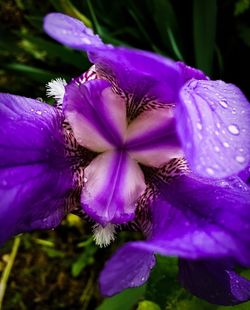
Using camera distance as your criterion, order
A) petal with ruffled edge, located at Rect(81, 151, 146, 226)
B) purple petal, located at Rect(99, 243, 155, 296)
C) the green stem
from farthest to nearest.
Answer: the green stem, petal with ruffled edge, located at Rect(81, 151, 146, 226), purple petal, located at Rect(99, 243, 155, 296)

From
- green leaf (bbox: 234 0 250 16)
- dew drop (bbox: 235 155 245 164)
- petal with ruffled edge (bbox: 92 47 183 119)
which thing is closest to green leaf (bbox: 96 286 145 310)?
petal with ruffled edge (bbox: 92 47 183 119)

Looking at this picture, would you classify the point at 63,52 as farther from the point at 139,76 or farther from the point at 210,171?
the point at 210,171

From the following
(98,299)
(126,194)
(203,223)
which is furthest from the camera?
(98,299)

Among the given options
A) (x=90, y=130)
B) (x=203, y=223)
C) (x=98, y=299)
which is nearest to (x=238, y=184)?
(x=203, y=223)

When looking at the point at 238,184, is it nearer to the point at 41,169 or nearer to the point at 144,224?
the point at 144,224

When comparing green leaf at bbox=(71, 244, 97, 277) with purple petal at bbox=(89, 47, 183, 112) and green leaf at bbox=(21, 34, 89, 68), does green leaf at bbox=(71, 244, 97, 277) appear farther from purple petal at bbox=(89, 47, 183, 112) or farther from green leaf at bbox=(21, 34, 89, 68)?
purple petal at bbox=(89, 47, 183, 112)

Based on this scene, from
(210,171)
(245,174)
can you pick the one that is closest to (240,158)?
(210,171)

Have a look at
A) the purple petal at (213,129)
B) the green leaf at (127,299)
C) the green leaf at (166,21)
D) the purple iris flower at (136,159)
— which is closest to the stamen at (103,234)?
the purple iris flower at (136,159)
